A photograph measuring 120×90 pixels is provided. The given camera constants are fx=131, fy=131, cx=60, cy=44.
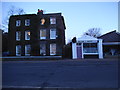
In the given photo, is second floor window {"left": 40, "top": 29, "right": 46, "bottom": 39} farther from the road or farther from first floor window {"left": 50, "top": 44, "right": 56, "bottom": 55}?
the road

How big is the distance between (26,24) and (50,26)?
602cm

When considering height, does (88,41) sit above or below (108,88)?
above

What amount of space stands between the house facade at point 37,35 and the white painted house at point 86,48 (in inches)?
176

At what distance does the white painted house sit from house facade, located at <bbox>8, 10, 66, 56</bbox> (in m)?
4.46

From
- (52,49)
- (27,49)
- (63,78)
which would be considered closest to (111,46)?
(52,49)

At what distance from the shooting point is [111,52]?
107 ft

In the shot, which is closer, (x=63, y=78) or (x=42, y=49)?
(x=63, y=78)

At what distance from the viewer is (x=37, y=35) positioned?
93.2ft

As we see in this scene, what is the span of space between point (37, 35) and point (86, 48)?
36.2ft

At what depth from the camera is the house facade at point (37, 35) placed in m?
27.5

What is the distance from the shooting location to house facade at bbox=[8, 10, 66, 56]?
27.5 meters

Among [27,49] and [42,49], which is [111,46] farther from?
[27,49]

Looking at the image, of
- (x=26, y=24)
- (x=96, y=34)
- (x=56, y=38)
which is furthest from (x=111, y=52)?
(x=96, y=34)

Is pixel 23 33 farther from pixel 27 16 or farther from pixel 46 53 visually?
pixel 46 53
